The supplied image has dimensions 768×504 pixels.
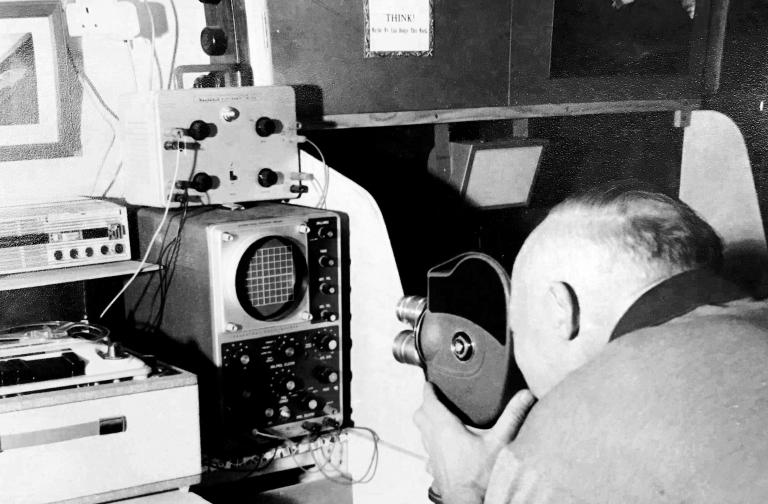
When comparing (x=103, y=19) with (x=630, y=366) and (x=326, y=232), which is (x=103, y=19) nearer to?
(x=326, y=232)

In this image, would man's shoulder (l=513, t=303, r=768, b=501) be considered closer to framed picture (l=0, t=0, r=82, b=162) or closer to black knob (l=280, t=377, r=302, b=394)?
black knob (l=280, t=377, r=302, b=394)

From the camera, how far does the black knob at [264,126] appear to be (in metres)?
2.02

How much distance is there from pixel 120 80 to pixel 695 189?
6.15 ft

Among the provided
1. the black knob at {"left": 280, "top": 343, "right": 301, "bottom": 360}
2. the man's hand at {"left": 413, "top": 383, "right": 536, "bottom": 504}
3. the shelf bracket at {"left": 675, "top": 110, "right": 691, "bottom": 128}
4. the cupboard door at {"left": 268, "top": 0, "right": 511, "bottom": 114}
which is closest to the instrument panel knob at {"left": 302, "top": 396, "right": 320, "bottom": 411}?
the black knob at {"left": 280, "top": 343, "right": 301, "bottom": 360}

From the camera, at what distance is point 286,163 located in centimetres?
210

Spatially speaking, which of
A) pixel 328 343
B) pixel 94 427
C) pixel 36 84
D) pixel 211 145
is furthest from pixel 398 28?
pixel 94 427

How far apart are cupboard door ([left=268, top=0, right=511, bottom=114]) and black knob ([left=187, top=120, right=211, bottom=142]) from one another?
259mm

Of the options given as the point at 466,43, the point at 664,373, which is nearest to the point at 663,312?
the point at 664,373

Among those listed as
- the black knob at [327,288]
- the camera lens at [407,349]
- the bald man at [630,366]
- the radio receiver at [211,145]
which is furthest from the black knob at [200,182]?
the bald man at [630,366]

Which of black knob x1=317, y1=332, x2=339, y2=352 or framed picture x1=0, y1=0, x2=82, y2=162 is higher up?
framed picture x1=0, y1=0, x2=82, y2=162

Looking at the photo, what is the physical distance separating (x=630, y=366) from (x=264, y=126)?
1.30 meters

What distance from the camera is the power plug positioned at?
220cm

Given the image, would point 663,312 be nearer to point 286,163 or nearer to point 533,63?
point 286,163

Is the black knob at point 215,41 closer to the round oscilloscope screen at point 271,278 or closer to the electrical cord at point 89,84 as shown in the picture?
the electrical cord at point 89,84
